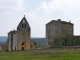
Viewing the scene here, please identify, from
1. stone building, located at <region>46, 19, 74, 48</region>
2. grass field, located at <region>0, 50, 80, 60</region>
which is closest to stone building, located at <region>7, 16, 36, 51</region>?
stone building, located at <region>46, 19, 74, 48</region>

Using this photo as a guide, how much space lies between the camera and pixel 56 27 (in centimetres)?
10731

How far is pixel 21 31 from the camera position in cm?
9219

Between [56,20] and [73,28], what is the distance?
7.61m

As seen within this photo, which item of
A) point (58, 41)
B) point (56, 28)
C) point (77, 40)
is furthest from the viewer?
point (56, 28)

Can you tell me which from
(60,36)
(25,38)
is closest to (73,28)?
(60,36)

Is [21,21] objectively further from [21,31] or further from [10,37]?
[10,37]

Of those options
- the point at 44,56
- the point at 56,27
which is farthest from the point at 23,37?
the point at 44,56

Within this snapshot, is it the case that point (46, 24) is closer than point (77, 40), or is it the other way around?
point (77, 40)

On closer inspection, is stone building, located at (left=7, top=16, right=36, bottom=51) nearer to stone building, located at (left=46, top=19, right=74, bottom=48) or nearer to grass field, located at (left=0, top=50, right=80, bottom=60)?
stone building, located at (left=46, top=19, right=74, bottom=48)

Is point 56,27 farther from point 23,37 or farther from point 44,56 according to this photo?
point 44,56

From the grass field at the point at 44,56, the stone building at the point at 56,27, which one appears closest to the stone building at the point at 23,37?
the stone building at the point at 56,27

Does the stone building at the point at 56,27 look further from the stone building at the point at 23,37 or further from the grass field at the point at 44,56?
the grass field at the point at 44,56

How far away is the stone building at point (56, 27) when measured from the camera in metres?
105

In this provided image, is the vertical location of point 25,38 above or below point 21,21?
below
